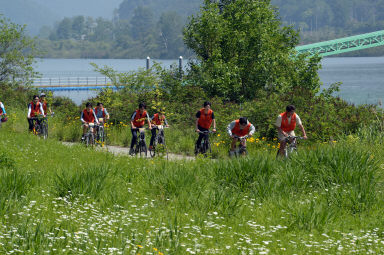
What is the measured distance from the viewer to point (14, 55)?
34375mm

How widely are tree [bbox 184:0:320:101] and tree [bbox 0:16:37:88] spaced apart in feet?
40.5

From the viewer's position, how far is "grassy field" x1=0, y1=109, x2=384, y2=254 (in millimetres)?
6055

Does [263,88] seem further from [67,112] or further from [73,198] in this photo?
[73,198]

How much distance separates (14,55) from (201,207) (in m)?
29.4

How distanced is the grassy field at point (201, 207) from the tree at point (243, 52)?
15.9 meters

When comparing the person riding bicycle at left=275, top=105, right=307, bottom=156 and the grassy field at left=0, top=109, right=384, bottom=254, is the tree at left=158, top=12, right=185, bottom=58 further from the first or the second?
the grassy field at left=0, top=109, right=384, bottom=254

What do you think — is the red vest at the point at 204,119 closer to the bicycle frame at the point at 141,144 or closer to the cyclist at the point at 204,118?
the cyclist at the point at 204,118

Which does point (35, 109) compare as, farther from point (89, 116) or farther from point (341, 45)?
point (341, 45)

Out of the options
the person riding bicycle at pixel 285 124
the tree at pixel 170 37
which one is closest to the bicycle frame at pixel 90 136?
the person riding bicycle at pixel 285 124

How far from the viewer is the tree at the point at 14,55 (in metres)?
34.3

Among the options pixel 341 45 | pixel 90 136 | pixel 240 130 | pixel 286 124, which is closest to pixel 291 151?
pixel 286 124

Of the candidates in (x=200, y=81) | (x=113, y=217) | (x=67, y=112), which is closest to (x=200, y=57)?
(x=200, y=81)

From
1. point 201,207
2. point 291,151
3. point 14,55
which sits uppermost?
point 14,55

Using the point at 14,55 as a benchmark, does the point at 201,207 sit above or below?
below
